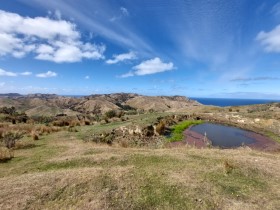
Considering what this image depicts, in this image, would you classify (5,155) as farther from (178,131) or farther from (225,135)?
(225,135)

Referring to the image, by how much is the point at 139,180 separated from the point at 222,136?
18892 millimetres

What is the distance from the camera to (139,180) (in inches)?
416

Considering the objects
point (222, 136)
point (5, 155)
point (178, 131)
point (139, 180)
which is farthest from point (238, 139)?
point (5, 155)

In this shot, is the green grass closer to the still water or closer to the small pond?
the small pond

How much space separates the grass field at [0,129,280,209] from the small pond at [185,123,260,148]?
30.5 feet

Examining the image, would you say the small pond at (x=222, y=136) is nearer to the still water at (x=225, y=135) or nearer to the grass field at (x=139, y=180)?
the still water at (x=225, y=135)

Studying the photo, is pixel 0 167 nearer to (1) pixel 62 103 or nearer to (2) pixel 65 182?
(2) pixel 65 182

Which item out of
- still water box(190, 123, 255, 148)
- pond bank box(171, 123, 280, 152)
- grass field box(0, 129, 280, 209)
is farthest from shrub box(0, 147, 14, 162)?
still water box(190, 123, 255, 148)

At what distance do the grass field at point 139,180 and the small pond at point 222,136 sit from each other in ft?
30.5

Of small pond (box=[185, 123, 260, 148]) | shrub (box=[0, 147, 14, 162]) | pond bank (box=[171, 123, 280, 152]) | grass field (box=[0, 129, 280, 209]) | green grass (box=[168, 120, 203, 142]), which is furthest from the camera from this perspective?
green grass (box=[168, 120, 203, 142])

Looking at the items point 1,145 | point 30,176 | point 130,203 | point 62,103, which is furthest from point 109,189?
point 62,103

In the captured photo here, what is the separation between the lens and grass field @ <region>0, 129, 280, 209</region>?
8938mm

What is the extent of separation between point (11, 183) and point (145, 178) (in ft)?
18.0

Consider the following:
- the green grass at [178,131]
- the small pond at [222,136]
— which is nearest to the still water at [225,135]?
the small pond at [222,136]
